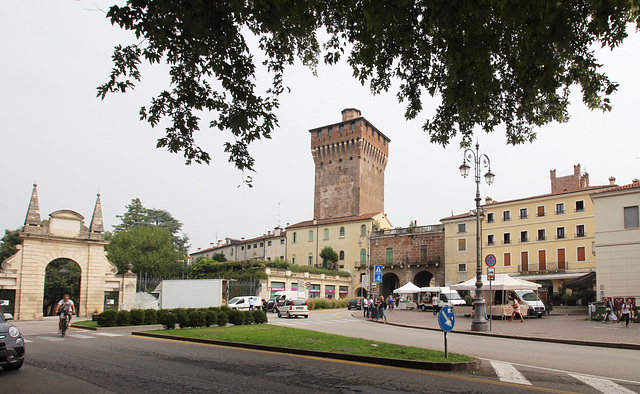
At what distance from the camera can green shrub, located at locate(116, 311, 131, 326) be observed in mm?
22141

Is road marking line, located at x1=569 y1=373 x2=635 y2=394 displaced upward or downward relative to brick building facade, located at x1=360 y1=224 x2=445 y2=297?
downward

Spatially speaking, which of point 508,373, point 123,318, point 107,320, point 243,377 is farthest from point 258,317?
point 508,373

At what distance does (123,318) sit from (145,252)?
142ft

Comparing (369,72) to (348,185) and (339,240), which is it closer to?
(339,240)

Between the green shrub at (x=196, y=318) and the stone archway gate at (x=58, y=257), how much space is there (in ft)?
58.0

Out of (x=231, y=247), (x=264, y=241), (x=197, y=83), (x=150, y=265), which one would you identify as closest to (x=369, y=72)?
(x=197, y=83)

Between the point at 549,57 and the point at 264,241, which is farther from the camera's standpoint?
the point at 264,241

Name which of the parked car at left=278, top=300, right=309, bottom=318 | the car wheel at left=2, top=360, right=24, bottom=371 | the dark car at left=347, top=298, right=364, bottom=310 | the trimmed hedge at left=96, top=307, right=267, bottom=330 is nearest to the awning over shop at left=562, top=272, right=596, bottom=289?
the dark car at left=347, top=298, right=364, bottom=310

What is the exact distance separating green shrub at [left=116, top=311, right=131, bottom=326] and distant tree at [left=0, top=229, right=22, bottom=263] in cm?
3837

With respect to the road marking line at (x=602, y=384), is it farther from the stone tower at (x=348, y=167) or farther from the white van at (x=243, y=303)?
the stone tower at (x=348, y=167)

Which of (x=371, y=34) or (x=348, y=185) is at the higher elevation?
(x=348, y=185)

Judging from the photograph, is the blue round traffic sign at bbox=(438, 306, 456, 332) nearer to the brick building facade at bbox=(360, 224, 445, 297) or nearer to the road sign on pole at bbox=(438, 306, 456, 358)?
the road sign on pole at bbox=(438, 306, 456, 358)

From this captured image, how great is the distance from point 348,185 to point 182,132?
227 ft

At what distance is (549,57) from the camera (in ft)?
24.9
